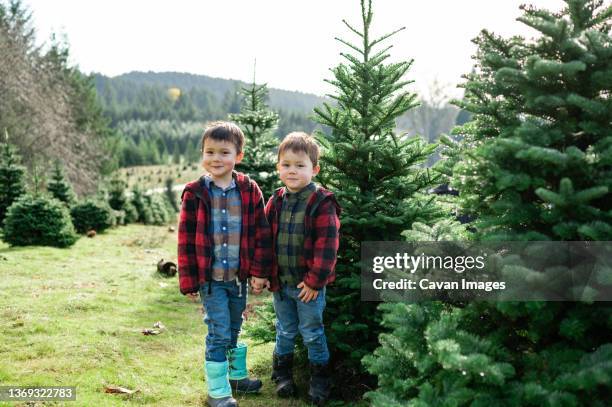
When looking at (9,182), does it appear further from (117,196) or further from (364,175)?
(364,175)

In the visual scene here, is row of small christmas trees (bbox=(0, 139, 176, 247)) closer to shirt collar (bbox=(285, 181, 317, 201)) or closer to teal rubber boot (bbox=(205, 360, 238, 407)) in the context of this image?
teal rubber boot (bbox=(205, 360, 238, 407))

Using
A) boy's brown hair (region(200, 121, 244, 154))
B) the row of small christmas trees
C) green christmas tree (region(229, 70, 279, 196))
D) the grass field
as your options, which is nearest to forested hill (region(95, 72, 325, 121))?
the row of small christmas trees

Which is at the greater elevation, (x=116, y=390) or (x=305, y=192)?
(x=305, y=192)

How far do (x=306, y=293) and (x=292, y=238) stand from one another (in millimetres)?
450

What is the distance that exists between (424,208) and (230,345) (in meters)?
2.05

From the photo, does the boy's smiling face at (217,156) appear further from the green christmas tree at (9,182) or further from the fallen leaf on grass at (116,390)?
the green christmas tree at (9,182)

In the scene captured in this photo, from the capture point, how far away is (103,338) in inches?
205

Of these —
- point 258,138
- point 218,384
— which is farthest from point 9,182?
point 218,384

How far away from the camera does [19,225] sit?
41.9 ft

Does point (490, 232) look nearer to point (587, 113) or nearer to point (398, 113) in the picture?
point (587, 113)

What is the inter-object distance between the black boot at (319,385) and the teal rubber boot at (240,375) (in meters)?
0.54

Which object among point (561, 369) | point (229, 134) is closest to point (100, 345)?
point (229, 134)

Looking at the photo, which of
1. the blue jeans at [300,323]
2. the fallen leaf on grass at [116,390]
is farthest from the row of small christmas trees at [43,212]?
the blue jeans at [300,323]

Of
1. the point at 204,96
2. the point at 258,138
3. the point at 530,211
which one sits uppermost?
the point at 204,96
